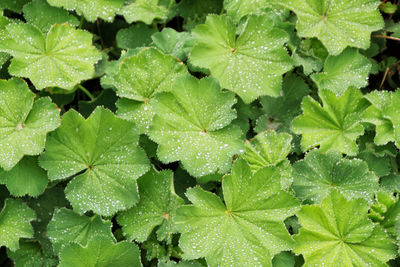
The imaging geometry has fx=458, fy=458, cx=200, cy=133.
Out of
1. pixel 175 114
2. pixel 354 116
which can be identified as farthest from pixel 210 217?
pixel 354 116

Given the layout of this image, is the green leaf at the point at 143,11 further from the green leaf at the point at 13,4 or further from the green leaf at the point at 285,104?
the green leaf at the point at 285,104

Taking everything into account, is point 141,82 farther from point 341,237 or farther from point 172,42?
point 341,237

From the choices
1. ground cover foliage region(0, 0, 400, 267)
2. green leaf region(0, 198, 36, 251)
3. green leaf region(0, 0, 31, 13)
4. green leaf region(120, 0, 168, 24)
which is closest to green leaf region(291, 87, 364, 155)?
ground cover foliage region(0, 0, 400, 267)

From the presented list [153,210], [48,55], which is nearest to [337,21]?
[153,210]

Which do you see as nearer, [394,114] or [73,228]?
[73,228]

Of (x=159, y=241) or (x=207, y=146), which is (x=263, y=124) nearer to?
(x=207, y=146)

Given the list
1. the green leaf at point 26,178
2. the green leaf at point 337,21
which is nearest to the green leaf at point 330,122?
the green leaf at point 337,21

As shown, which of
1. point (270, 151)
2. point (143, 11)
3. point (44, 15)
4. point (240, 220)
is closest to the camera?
point (240, 220)
